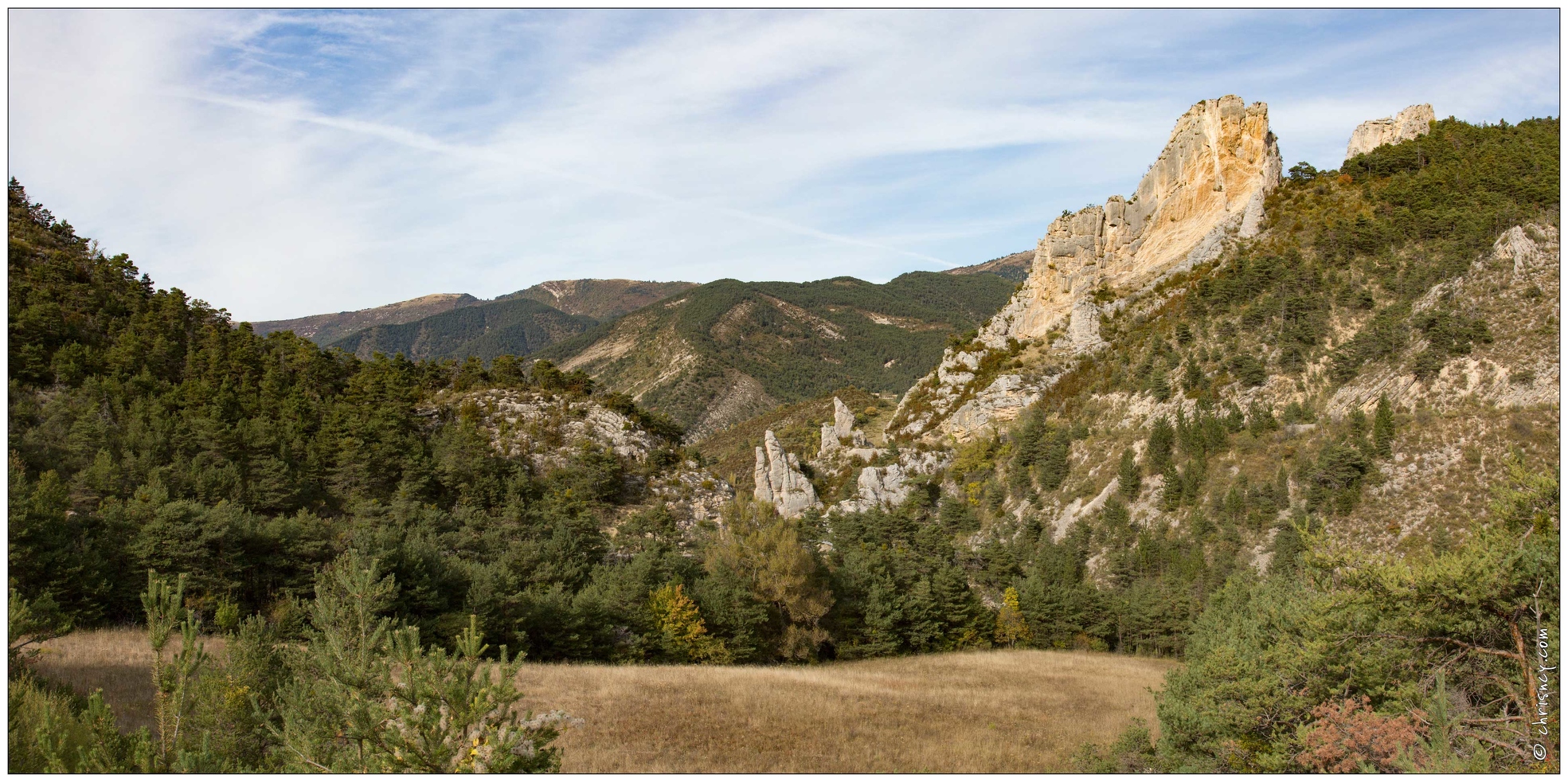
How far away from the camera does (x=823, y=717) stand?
21.1 meters

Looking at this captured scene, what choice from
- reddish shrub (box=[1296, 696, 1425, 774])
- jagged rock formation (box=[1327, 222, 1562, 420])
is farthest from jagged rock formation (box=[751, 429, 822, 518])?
reddish shrub (box=[1296, 696, 1425, 774])

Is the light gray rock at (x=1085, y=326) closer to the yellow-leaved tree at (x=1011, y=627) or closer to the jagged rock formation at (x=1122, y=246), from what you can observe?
the jagged rock formation at (x=1122, y=246)

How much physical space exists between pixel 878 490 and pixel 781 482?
26.0 ft

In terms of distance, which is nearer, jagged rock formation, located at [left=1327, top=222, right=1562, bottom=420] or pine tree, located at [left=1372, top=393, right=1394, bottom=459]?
jagged rock formation, located at [left=1327, top=222, right=1562, bottom=420]

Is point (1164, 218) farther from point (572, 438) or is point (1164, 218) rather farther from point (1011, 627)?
point (572, 438)

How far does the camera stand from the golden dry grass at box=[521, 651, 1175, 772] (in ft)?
56.6

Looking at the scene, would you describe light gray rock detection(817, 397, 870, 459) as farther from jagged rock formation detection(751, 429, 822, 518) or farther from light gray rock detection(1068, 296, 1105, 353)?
light gray rock detection(1068, 296, 1105, 353)

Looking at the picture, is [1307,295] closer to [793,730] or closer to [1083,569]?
[1083,569]

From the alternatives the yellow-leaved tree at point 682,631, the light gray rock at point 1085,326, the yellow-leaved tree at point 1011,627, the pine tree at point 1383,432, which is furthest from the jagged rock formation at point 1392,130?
the yellow-leaved tree at point 682,631

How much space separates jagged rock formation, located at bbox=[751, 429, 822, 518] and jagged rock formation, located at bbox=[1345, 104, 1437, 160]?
2066 inches

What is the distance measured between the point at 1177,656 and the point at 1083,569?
26.2 feet

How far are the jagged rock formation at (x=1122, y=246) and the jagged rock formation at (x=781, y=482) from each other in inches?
491

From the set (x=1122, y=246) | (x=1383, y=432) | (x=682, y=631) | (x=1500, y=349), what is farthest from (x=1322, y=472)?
(x=1122, y=246)

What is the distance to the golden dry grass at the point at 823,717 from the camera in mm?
17266
